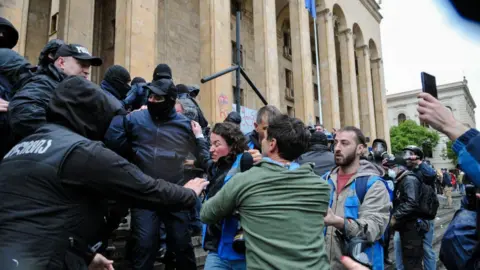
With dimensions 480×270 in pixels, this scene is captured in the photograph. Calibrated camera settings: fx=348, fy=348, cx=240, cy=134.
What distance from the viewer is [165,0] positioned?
1550 cm

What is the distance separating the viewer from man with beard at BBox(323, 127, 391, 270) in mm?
2695

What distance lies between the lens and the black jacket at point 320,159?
404 cm

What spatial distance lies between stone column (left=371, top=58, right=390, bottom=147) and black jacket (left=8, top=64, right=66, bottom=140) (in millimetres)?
27645

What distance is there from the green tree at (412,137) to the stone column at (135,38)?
5131cm

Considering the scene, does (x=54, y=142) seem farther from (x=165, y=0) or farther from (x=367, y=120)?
(x=367, y=120)

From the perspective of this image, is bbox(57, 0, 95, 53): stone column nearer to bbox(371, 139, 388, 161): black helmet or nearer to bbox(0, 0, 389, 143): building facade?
bbox(0, 0, 389, 143): building facade

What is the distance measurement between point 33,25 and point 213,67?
7.56m

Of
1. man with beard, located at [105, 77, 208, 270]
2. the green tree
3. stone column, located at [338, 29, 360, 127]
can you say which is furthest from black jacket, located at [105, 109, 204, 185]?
the green tree

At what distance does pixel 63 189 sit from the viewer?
1.79 metres

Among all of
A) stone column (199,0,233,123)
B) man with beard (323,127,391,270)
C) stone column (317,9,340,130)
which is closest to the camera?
man with beard (323,127,391,270)

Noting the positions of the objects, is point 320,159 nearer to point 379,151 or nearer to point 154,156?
point 154,156

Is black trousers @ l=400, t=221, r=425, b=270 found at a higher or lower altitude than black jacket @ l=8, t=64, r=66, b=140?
lower

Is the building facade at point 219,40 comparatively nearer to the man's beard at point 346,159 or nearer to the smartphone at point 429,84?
the man's beard at point 346,159

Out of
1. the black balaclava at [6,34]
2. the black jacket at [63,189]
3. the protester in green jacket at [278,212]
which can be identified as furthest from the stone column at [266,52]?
the black jacket at [63,189]
